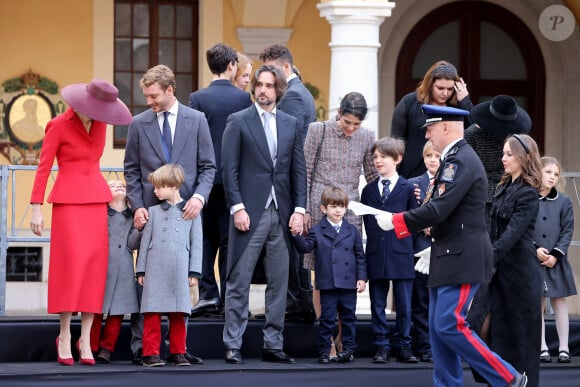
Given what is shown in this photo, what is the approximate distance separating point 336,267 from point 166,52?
6.59m

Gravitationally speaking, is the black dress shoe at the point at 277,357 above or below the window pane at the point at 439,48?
below

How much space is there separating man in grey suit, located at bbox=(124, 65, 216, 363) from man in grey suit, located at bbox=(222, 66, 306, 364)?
0.17m

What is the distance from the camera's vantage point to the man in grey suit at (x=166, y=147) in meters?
10.2

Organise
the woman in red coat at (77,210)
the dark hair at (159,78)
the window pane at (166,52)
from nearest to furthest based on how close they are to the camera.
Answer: the woman in red coat at (77,210), the dark hair at (159,78), the window pane at (166,52)

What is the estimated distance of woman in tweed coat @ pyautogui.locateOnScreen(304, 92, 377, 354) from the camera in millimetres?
10828

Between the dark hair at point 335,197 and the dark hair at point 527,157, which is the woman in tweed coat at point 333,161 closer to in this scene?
the dark hair at point 335,197

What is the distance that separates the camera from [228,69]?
36.2ft

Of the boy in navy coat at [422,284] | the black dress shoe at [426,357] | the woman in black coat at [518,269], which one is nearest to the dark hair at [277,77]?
the boy in navy coat at [422,284]

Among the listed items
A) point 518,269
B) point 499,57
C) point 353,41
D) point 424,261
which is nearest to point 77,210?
point 424,261

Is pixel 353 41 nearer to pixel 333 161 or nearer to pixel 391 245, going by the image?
pixel 333 161

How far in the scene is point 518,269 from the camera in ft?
32.6

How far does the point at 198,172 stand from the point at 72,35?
6.29m

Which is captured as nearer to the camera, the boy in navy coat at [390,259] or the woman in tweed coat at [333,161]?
the boy in navy coat at [390,259]

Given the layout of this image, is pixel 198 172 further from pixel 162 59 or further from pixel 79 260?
→ pixel 162 59
